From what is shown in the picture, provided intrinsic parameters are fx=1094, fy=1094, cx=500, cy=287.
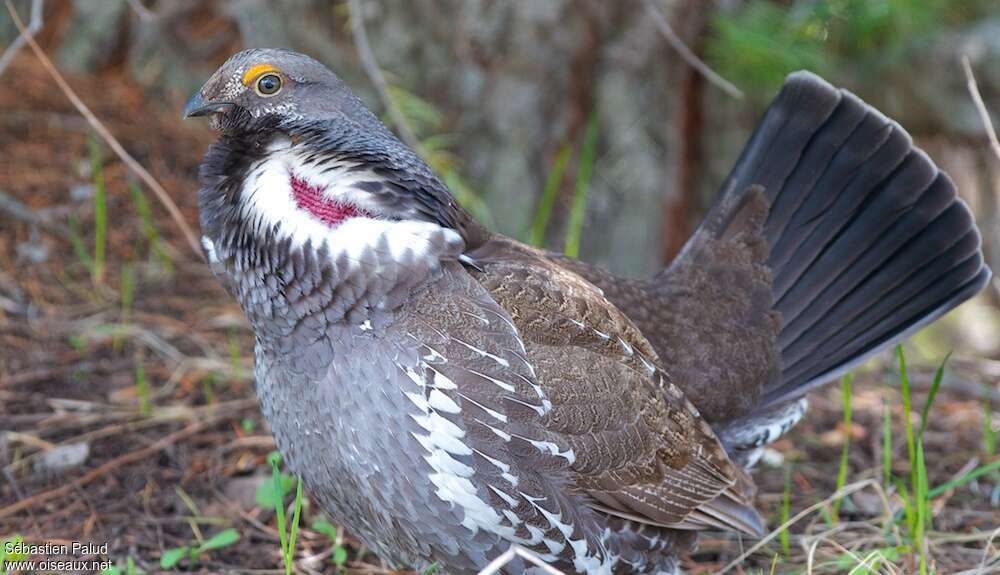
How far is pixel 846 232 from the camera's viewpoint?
176 inches

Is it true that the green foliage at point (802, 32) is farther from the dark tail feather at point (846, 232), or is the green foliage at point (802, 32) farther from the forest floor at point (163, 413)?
the forest floor at point (163, 413)

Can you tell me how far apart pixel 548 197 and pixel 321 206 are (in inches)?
105

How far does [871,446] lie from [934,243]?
1.33m

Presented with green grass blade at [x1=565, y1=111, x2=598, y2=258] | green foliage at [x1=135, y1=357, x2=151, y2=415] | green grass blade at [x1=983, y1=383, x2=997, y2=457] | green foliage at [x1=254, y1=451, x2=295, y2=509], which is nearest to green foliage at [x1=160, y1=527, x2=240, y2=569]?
green foliage at [x1=254, y1=451, x2=295, y2=509]

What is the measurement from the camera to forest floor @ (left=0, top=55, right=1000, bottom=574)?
4.27 m

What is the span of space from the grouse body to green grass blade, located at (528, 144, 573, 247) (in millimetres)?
1827

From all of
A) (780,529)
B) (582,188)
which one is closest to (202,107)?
(780,529)

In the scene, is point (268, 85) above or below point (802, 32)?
below

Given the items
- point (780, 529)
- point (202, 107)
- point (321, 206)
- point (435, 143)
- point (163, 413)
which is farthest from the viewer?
point (435, 143)

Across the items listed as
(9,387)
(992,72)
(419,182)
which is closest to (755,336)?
(419,182)

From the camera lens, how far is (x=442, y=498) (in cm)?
334

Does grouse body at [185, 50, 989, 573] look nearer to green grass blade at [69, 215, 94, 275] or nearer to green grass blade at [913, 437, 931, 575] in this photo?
green grass blade at [913, 437, 931, 575]

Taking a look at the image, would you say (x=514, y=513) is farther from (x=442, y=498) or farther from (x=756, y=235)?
(x=756, y=235)

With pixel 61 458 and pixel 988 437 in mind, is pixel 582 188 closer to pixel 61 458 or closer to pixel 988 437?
pixel 988 437
